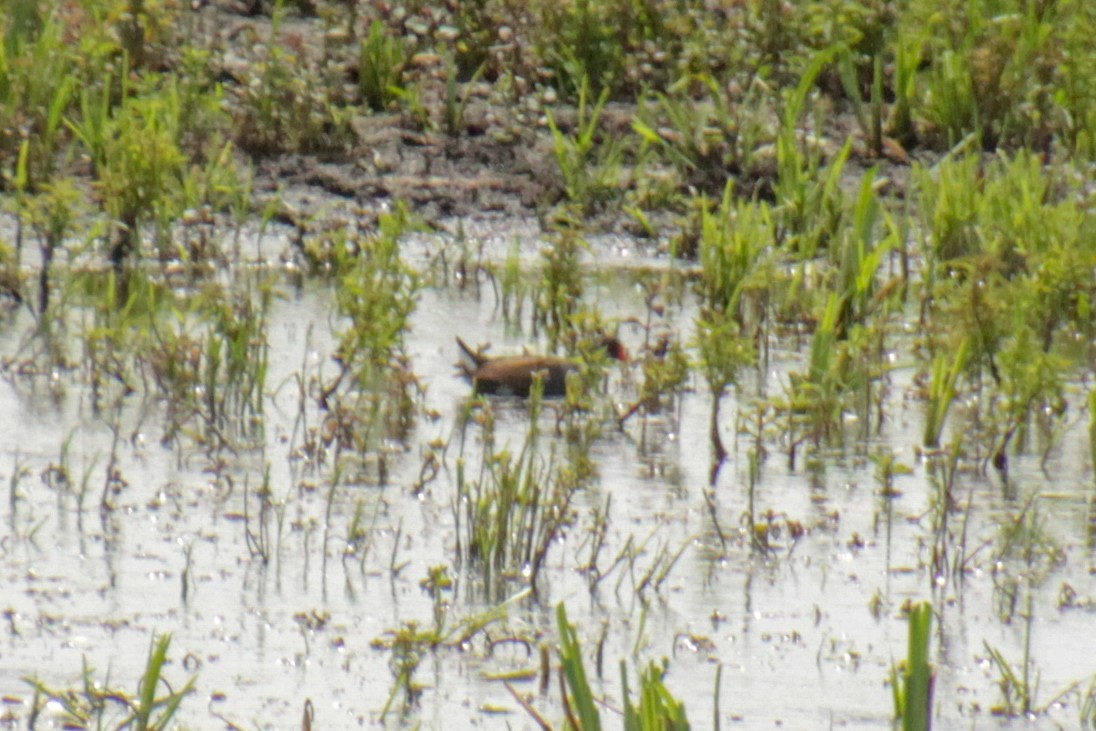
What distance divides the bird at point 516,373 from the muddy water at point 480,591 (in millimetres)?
65

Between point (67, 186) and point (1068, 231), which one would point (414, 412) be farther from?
point (1068, 231)

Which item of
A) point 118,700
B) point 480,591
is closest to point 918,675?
point 118,700

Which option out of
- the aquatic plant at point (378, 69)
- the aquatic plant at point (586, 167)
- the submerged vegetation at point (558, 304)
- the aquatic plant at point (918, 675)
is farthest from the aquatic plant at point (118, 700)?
the aquatic plant at point (378, 69)

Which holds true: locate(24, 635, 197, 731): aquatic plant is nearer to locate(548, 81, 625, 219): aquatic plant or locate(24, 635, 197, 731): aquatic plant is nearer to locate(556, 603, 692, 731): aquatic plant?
locate(556, 603, 692, 731): aquatic plant

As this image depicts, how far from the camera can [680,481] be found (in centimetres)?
542

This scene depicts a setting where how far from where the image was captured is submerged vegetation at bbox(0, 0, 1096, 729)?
15.0 feet

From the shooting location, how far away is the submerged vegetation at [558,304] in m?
4.59

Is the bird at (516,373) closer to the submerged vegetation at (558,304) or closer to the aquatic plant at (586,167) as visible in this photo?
the submerged vegetation at (558,304)

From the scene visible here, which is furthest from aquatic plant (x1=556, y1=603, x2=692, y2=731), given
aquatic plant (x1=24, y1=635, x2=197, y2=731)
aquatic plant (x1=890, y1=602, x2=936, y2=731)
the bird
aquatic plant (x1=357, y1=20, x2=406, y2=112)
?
aquatic plant (x1=357, y1=20, x2=406, y2=112)

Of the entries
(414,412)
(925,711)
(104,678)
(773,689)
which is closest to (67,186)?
(414,412)

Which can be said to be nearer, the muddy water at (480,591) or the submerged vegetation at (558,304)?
the muddy water at (480,591)

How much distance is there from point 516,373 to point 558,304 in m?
0.66

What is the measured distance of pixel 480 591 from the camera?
455 centimetres

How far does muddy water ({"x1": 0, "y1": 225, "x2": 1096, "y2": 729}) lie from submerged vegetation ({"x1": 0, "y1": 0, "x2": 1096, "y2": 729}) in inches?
0.8
